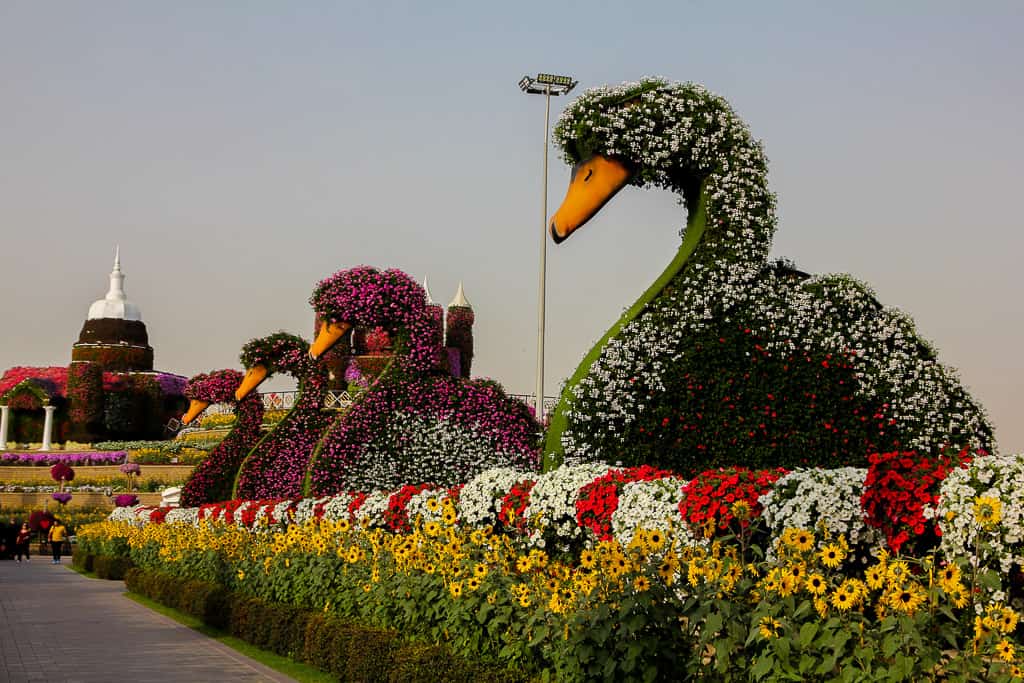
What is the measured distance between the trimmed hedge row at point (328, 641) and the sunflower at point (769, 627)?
1757 mm

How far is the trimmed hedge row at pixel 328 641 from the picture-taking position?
20.7 ft

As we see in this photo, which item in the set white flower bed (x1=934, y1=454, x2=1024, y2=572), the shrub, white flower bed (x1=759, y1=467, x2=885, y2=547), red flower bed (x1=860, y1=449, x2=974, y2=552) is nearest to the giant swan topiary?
white flower bed (x1=759, y1=467, x2=885, y2=547)

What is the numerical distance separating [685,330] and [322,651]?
400 cm

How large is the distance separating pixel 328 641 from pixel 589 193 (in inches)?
178

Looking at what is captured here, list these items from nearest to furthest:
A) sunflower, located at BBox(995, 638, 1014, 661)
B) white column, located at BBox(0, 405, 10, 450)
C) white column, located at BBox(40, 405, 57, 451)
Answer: sunflower, located at BBox(995, 638, 1014, 661), white column, located at BBox(40, 405, 57, 451), white column, located at BBox(0, 405, 10, 450)

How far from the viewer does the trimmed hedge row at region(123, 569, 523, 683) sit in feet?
20.7

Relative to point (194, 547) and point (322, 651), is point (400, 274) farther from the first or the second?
point (322, 651)

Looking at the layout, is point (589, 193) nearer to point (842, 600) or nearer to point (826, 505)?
point (826, 505)

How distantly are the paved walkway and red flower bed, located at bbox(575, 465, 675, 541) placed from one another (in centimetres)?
244

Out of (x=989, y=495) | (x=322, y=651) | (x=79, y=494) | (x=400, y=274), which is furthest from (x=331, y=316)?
(x=79, y=494)

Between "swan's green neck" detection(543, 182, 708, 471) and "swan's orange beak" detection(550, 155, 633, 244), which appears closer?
"swan's green neck" detection(543, 182, 708, 471)

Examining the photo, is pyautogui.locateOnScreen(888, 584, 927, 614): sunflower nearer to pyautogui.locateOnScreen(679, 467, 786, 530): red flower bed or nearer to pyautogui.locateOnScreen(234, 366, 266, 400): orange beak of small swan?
pyautogui.locateOnScreen(679, 467, 786, 530): red flower bed

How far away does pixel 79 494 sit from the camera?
38.4 meters

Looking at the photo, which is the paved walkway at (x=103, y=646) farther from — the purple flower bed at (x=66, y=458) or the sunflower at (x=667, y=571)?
the purple flower bed at (x=66, y=458)
